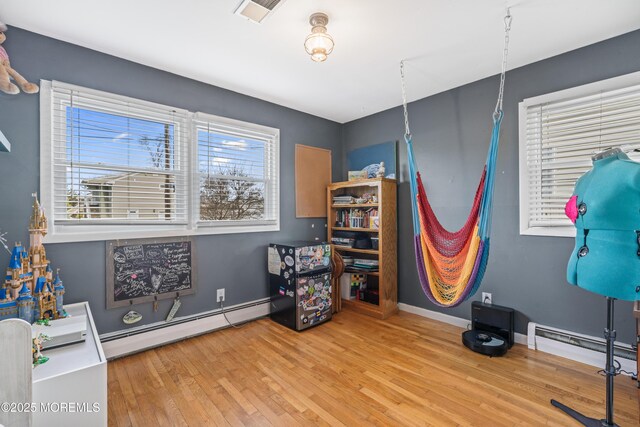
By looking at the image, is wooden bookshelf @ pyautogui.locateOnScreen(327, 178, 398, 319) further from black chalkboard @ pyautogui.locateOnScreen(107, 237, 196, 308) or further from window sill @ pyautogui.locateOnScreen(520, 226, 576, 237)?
black chalkboard @ pyautogui.locateOnScreen(107, 237, 196, 308)

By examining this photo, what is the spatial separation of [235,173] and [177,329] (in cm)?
158

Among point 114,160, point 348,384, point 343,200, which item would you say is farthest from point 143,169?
point 348,384

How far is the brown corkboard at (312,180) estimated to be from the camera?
347cm

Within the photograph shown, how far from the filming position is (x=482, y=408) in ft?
5.39

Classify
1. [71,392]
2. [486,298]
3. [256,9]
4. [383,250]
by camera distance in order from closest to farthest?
[71,392], [256,9], [486,298], [383,250]

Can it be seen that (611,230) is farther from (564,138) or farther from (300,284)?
(300,284)

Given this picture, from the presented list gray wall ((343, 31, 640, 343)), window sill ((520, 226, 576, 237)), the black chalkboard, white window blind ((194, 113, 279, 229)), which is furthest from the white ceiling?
the black chalkboard

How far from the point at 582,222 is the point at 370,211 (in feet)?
6.51

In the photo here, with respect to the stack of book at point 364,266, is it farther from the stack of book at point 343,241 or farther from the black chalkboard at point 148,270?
the black chalkboard at point 148,270

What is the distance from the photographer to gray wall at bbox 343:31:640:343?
7.00ft

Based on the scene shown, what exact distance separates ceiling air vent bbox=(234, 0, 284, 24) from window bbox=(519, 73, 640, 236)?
2.21 meters

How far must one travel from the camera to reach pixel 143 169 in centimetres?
239

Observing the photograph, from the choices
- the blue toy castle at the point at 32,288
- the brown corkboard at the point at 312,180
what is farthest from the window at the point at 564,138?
the blue toy castle at the point at 32,288

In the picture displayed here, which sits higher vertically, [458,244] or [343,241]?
[458,244]
